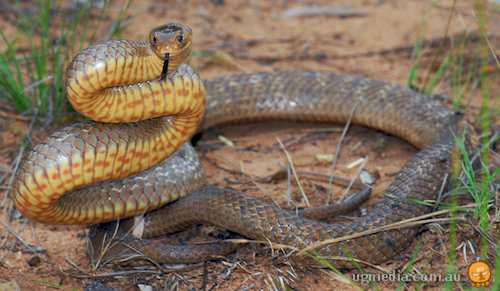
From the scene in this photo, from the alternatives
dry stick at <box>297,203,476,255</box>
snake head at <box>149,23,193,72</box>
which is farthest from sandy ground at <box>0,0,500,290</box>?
snake head at <box>149,23,193,72</box>

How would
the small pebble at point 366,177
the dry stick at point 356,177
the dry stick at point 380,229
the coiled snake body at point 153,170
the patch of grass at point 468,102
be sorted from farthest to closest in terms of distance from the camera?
the small pebble at point 366,177, the dry stick at point 356,177, the patch of grass at point 468,102, the dry stick at point 380,229, the coiled snake body at point 153,170

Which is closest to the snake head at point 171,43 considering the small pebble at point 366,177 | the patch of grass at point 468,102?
the patch of grass at point 468,102

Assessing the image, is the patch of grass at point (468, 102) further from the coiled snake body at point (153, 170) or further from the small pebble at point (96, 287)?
the small pebble at point (96, 287)

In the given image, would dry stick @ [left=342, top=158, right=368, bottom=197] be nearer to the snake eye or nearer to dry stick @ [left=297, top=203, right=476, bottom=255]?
dry stick @ [left=297, top=203, right=476, bottom=255]

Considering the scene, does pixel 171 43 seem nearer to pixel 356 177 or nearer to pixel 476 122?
pixel 356 177

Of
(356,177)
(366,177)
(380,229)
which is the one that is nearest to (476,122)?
(366,177)

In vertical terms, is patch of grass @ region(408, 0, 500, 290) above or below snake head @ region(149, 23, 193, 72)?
below

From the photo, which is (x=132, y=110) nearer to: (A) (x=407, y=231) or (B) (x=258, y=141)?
(A) (x=407, y=231)
